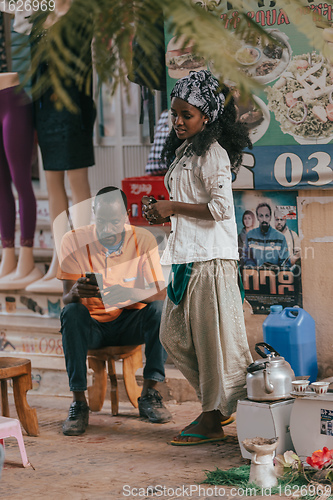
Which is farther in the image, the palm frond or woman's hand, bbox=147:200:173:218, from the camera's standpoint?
woman's hand, bbox=147:200:173:218

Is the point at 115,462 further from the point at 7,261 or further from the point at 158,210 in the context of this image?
the point at 7,261

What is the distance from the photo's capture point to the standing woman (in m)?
3.41

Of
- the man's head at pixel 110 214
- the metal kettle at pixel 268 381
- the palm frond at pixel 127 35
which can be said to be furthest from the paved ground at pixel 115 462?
the palm frond at pixel 127 35

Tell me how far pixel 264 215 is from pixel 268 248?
0.19m

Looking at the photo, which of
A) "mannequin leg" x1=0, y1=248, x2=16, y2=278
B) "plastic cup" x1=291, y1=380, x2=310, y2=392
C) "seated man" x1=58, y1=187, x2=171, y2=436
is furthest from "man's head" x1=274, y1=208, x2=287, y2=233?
"mannequin leg" x1=0, y1=248, x2=16, y2=278

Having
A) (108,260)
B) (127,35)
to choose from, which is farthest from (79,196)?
(127,35)

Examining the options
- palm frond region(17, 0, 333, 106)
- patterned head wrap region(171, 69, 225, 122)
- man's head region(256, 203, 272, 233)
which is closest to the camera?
palm frond region(17, 0, 333, 106)

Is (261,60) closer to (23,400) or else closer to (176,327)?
(176,327)

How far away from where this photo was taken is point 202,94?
133 inches

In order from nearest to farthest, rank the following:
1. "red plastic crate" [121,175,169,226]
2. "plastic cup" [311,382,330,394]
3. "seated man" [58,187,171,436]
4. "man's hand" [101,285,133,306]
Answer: "plastic cup" [311,382,330,394]
"seated man" [58,187,171,436]
"man's hand" [101,285,133,306]
"red plastic crate" [121,175,169,226]

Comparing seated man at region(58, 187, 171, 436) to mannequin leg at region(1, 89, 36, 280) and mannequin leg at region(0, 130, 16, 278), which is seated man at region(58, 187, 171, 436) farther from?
mannequin leg at region(0, 130, 16, 278)

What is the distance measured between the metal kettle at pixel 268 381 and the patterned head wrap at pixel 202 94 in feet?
3.73

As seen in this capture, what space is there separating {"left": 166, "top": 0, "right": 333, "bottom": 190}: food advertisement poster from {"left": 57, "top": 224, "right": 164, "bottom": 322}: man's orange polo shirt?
2.44 feet

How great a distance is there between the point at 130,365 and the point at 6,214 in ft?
6.91
